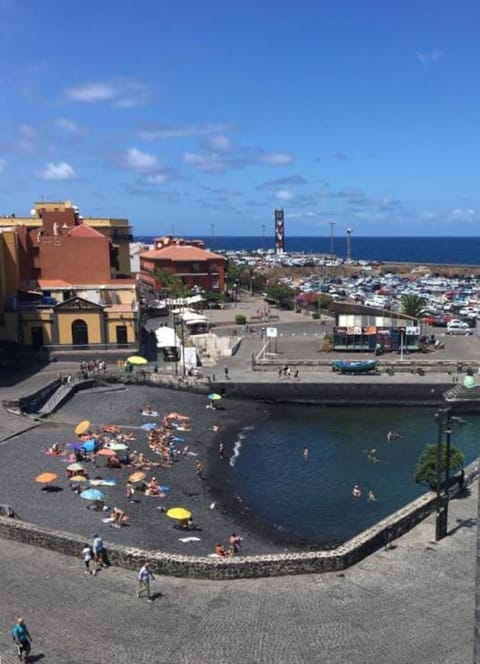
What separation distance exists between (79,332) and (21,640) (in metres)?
40.3

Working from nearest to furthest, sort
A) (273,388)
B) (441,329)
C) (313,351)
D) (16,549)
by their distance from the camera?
(16,549)
(273,388)
(313,351)
(441,329)

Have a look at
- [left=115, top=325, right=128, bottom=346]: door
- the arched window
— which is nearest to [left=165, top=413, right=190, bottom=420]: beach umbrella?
[left=115, top=325, right=128, bottom=346]: door

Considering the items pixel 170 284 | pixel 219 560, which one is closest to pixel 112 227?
pixel 170 284

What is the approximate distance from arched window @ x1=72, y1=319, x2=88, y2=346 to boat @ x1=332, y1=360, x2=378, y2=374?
772 inches

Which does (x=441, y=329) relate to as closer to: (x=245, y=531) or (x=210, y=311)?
(x=210, y=311)

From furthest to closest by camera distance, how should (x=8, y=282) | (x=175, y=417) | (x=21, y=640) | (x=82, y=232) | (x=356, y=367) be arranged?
(x=82, y=232), (x=8, y=282), (x=356, y=367), (x=175, y=417), (x=21, y=640)

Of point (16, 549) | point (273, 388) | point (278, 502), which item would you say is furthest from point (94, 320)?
point (16, 549)

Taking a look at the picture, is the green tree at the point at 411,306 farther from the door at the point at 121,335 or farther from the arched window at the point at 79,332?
the arched window at the point at 79,332

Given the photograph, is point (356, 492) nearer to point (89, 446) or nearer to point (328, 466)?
point (328, 466)

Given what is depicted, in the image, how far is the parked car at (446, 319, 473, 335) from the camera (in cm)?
6762

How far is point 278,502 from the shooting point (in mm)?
31562

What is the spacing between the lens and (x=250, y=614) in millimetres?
17688

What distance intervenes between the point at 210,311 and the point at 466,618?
222 ft

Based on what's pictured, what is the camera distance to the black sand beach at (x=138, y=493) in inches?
1005
